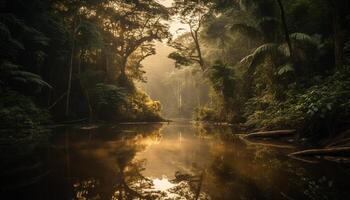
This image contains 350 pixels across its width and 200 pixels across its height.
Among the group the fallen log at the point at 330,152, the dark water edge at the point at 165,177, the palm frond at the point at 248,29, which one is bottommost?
the dark water edge at the point at 165,177

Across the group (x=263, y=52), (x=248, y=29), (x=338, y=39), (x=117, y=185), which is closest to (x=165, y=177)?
(x=117, y=185)

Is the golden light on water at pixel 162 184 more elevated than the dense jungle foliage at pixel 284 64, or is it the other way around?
the dense jungle foliage at pixel 284 64

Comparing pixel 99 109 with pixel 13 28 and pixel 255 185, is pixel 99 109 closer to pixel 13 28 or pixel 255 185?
pixel 13 28

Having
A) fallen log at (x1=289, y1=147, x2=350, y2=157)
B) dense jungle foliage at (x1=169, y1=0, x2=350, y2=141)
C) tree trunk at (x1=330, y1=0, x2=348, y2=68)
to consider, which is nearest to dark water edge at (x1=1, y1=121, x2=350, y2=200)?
fallen log at (x1=289, y1=147, x2=350, y2=157)

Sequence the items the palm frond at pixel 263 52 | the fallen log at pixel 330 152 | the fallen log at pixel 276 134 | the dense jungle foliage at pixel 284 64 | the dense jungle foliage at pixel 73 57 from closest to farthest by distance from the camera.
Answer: the fallen log at pixel 330 152 → the dense jungle foliage at pixel 284 64 → the fallen log at pixel 276 134 → the dense jungle foliage at pixel 73 57 → the palm frond at pixel 263 52

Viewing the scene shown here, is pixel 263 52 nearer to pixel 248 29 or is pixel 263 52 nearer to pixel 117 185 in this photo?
pixel 248 29

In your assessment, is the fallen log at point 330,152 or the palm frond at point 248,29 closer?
the fallen log at point 330,152

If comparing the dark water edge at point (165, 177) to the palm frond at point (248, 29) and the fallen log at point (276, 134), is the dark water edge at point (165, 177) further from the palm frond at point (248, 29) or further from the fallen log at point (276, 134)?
the palm frond at point (248, 29)

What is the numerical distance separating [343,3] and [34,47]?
16539mm

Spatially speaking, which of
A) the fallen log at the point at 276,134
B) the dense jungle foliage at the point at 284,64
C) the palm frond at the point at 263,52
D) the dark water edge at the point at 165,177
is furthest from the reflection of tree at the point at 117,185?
the palm frond at the point at 263,52

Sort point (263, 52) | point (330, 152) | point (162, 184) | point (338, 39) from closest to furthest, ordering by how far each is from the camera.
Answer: point (162, 184)
point (330, 152)
point (338, 39)
point (263, 52)

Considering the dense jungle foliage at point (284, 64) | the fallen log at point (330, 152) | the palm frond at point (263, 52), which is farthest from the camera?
the palm frond at point (263, 52)

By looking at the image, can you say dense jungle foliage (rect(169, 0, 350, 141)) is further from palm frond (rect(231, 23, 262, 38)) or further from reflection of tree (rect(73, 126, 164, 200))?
reflection of tree (rect(73, 126, 164, 200))

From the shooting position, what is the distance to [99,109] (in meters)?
23.4
